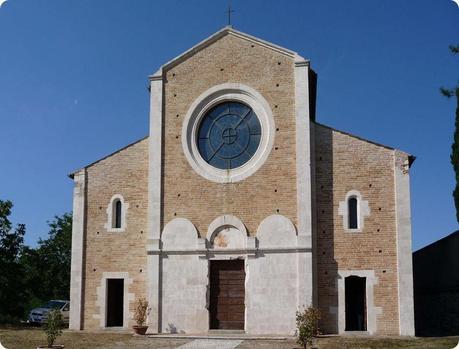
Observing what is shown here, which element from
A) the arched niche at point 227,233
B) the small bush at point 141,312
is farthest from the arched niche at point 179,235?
the small bush at point 141,312

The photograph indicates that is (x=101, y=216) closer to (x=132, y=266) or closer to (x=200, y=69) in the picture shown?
(x=132, y=266)

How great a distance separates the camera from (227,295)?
20656mm

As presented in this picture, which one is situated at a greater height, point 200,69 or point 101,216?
point 200,69

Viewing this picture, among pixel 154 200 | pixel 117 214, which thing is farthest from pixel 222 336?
pixel 117 214

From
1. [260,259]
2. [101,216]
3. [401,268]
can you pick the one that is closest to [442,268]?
[401,268]

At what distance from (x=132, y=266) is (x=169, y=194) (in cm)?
309

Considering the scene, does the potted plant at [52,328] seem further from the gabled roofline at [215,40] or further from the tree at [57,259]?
the tree at [57,259]

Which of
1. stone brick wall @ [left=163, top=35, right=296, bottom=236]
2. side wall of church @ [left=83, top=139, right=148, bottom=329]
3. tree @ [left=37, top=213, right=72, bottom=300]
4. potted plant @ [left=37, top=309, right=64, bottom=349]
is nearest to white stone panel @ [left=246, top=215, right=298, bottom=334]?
stone brick wall @ [left=163, top=35, right=296, bottom=236]

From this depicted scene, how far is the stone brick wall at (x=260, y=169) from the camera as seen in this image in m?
20.7

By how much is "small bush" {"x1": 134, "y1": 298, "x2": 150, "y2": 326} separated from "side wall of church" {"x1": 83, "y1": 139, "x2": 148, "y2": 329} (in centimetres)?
52

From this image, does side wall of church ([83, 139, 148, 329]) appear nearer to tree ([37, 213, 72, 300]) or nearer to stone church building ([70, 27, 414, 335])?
stone church building ([70, 27, 414, 335])

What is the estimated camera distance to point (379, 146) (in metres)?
20.4

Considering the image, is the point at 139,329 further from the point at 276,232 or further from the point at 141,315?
the point at 276,232

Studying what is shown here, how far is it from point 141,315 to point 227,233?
425 centimetres
